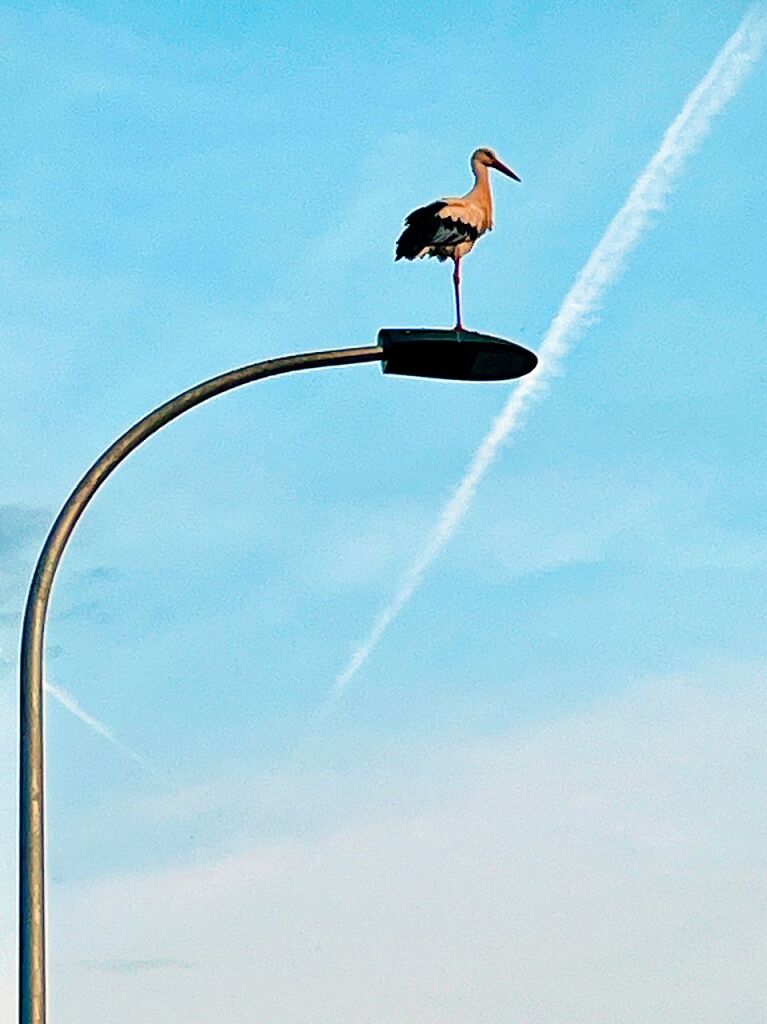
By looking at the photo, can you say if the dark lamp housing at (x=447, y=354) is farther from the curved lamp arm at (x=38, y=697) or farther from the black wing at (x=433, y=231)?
the black wing at (x=433, y=231)

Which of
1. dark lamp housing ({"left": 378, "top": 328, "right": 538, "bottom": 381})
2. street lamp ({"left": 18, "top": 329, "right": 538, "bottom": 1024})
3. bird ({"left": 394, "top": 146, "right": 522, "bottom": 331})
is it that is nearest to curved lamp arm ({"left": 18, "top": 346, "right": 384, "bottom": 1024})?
street lamp ({"left": 18, "top": 329, "right": 538, "bottom": 1024})

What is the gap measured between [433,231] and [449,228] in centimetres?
13

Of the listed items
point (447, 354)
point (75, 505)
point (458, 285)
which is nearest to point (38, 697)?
point (75, 505)

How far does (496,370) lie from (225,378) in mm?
1816

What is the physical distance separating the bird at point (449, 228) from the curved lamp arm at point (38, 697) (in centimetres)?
337

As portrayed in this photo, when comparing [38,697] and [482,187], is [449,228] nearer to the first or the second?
[482,187]

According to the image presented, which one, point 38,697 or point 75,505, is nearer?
point 38,697

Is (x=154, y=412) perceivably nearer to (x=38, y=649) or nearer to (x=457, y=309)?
(x=38, y=649)

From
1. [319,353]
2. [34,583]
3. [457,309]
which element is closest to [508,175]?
[457,309]

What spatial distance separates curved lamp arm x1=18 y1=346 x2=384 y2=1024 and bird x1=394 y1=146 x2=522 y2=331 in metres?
3.37

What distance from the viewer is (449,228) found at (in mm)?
13648

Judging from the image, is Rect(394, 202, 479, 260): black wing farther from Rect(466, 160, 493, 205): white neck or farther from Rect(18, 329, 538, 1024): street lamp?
Rect(18, 329, 538, 1024): street lamp

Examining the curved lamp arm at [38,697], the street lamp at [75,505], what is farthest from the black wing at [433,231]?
the curved lamp arm at [38,697]

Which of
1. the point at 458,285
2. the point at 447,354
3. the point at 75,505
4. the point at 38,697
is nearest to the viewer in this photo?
the point at 38,697
